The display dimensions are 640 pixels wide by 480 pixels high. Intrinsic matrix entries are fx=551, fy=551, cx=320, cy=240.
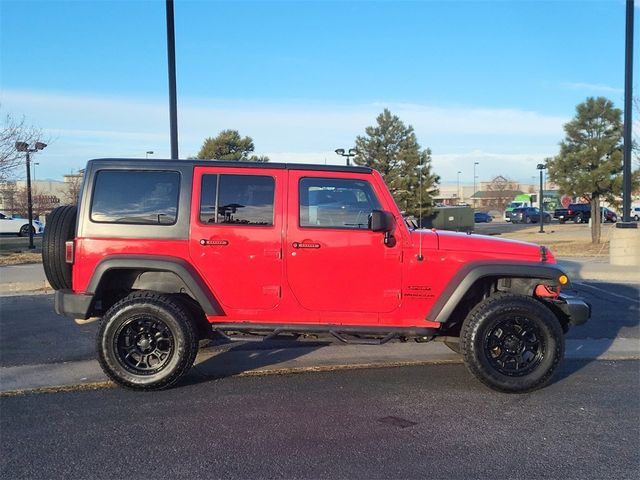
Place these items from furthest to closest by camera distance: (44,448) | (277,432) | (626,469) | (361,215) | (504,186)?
1. (504,186)
2. (361,215)
3. (277,432)
4. (44,448)
5. (626,469)

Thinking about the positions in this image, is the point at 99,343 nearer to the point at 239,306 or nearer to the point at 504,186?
the point at 239,306

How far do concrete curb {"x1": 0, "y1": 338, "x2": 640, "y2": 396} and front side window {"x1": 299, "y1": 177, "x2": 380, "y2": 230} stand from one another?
1.61 m

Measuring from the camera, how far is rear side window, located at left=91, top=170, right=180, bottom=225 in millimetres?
5062

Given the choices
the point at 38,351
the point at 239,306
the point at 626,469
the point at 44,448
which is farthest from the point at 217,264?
the point at 626,469

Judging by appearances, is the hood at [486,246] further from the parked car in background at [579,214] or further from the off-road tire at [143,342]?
the parked car in background at [579,214]

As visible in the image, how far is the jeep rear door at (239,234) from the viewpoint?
5.00 metres

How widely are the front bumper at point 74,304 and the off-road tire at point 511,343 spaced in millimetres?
3442

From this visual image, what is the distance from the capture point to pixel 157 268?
194 inches

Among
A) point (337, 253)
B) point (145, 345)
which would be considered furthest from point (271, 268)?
point (145, 345)

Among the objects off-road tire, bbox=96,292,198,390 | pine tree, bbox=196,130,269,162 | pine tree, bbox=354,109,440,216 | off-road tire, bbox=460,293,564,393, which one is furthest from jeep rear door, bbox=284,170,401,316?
pine tree, bbox=354,109,440,216

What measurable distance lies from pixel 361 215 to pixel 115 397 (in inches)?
107

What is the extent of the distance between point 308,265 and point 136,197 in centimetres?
172

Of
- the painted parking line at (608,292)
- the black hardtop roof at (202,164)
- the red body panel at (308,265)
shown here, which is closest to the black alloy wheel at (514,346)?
the red body panel at (308,265)

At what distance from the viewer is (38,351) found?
249 inches
